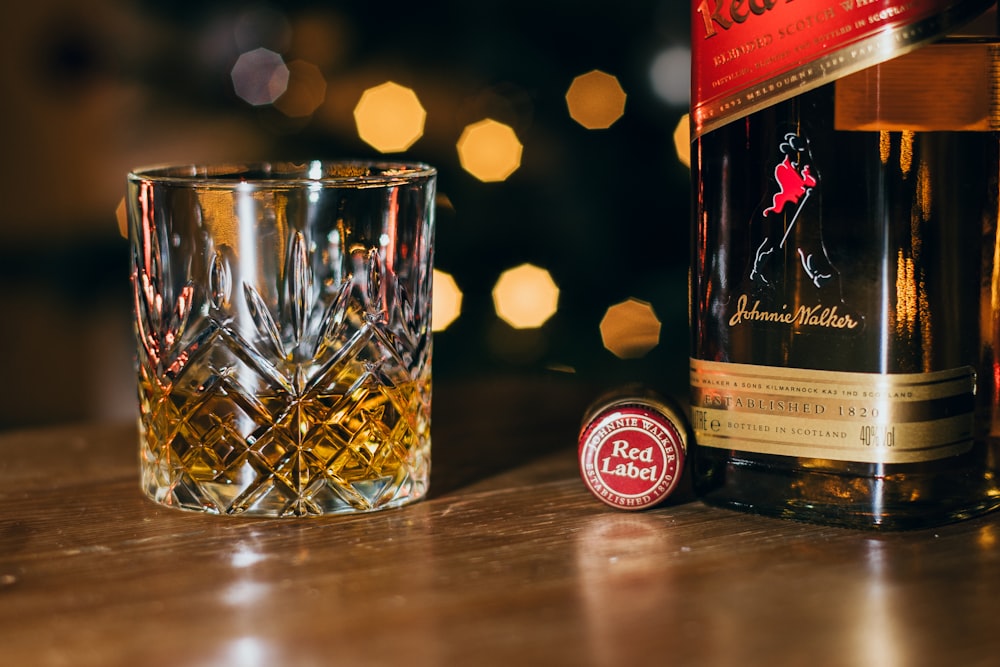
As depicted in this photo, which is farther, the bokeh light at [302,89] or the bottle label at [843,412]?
the bokeh light at [302,89]

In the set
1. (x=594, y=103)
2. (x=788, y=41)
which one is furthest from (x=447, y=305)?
(x=788, y=41)

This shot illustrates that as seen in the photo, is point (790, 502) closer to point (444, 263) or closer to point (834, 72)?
point (834, 72)

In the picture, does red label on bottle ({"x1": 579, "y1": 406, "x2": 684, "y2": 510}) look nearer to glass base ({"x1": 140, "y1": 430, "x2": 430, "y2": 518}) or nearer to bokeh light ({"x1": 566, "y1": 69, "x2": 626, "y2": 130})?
glass base ({"x1": 140, "y1": 430, "x2": 430, "y2": 518})

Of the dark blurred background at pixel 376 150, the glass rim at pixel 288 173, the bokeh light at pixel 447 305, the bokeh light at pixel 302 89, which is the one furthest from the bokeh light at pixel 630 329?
the glass rim at pixel 288 173

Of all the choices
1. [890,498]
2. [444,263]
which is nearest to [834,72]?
[890,498]

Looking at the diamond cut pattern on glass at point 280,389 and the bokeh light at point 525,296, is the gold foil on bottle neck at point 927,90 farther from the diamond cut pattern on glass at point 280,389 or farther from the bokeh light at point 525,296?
the bokeh light at point 525,296

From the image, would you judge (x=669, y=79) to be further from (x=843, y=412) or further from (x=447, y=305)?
(x=843, y=412)
